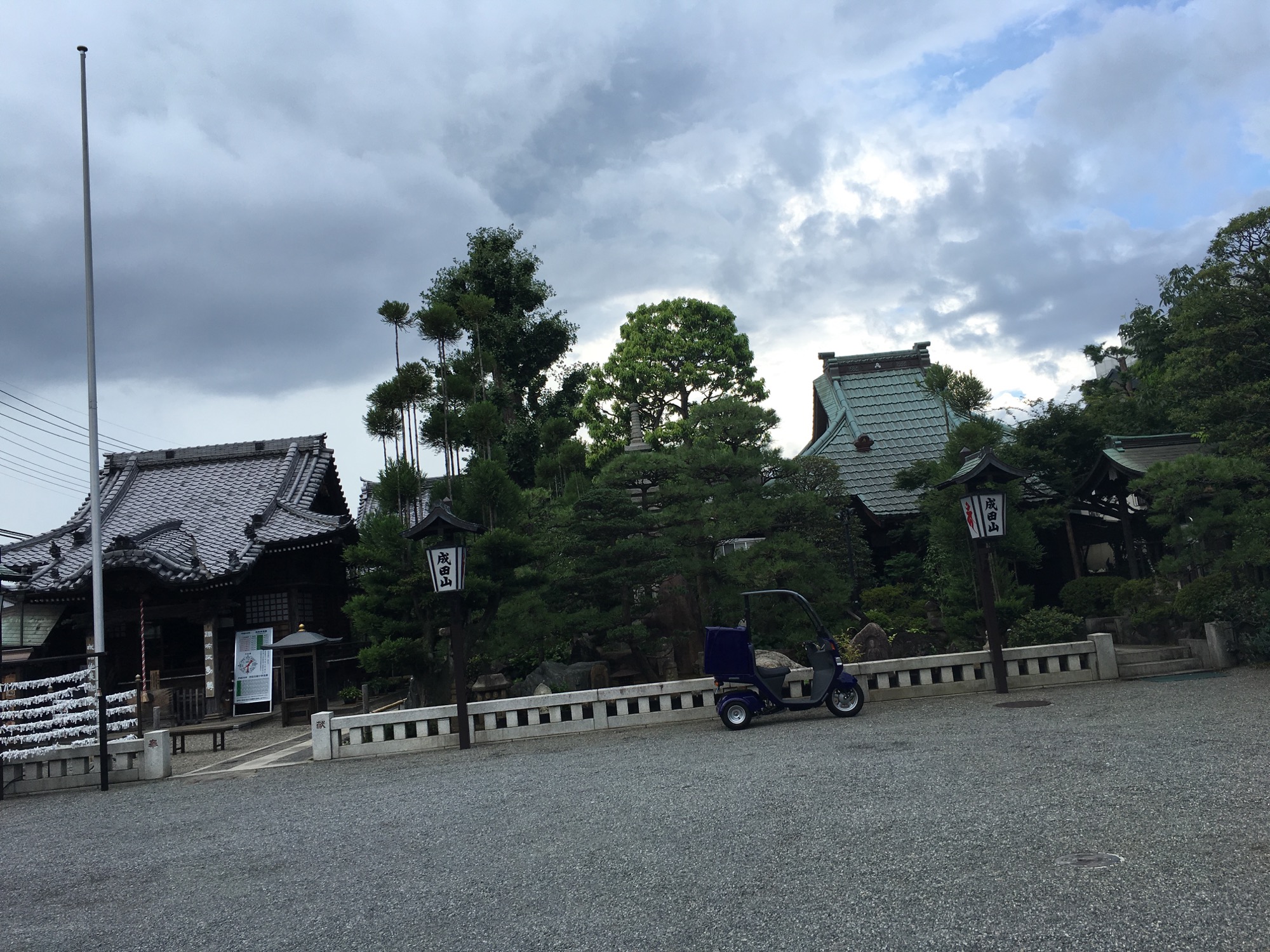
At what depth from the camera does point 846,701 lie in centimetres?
1047

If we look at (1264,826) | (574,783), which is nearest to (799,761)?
(574,783)

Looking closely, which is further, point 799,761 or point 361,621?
point 361,621

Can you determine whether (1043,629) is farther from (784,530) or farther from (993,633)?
(784,530)

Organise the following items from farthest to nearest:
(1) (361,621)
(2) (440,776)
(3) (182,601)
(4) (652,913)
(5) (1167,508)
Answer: (3) (182,601), (1) (361,621), (5) (1167,508), (2) (440,776), (4) (652,913)

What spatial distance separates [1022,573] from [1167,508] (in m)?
6.98

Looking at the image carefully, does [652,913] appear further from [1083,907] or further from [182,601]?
[182,601]

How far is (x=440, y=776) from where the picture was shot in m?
8.98

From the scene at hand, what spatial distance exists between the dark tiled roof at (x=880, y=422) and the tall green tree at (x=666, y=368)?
4.77 meters

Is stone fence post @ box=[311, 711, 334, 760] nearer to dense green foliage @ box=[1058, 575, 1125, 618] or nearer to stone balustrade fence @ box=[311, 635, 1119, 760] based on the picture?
stone balustrade fence @ box=[311, 635, 1119, 760]

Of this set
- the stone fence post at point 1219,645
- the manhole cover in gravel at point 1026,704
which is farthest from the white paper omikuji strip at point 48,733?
the stone fence post at point 1219,645

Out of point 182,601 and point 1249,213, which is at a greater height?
point 1249,213

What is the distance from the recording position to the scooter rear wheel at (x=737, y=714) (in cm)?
1025

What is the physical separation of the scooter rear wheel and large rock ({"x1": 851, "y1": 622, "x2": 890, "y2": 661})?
451 centimetres

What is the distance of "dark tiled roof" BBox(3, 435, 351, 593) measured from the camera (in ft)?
60.5
